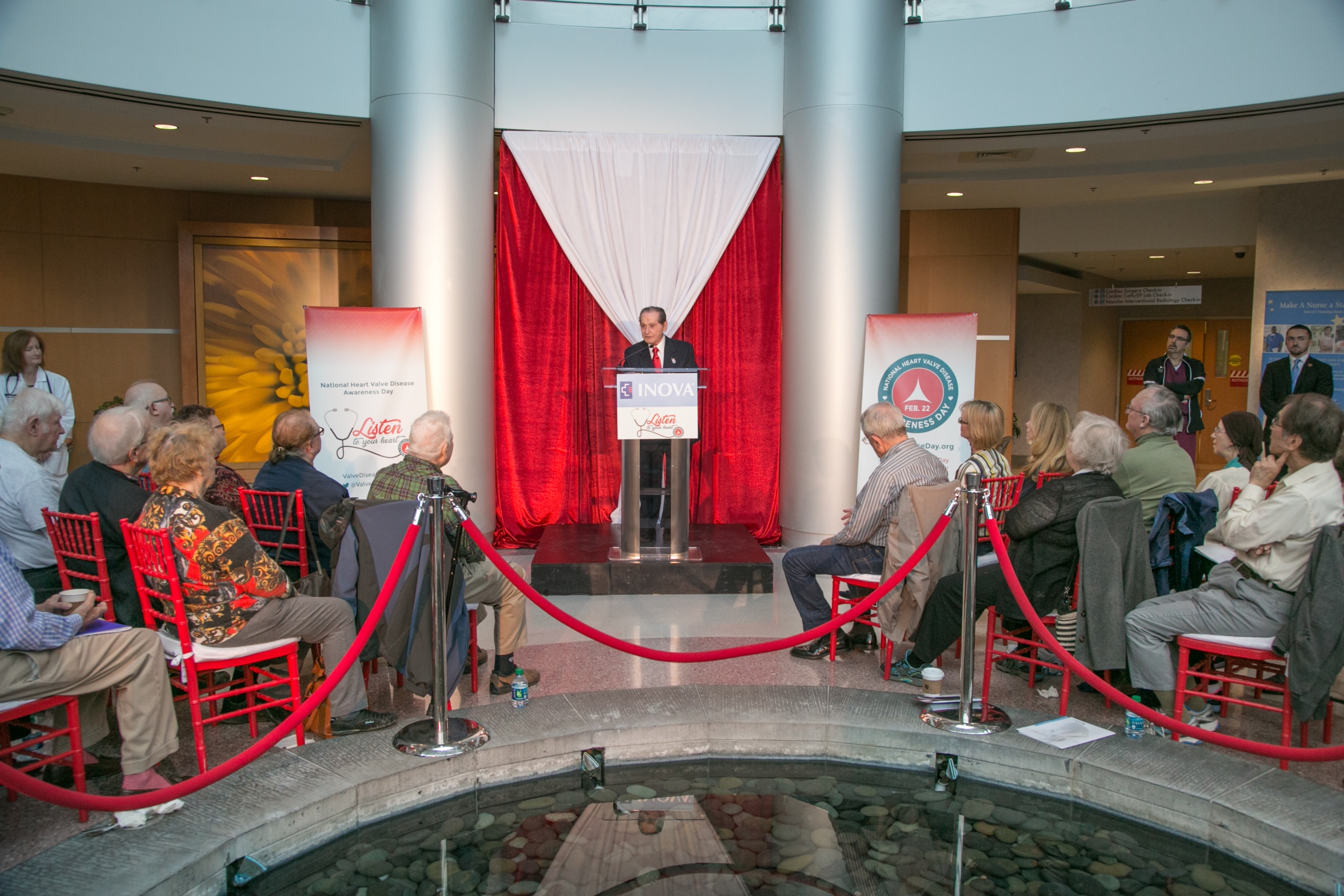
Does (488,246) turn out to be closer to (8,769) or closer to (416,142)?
(416,142)

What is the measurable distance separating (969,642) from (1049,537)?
23.5 inches

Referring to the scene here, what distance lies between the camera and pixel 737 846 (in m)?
2.57

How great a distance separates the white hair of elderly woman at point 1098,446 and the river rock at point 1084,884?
1.45m

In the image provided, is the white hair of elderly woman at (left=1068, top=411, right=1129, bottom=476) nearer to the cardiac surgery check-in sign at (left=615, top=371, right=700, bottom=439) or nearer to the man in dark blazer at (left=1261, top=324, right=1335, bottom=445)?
the cardiac surgery check-in sign at (left=615, top=371, right=700, bottom=439)

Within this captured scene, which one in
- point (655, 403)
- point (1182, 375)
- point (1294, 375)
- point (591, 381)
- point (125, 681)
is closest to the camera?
point (125, 681)

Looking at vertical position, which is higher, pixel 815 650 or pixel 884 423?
pixel 884 423

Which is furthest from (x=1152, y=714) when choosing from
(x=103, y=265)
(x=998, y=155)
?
Answer: (x=103, y=265)

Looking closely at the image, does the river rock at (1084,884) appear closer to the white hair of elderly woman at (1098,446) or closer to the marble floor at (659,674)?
the marble floor at (659,674)

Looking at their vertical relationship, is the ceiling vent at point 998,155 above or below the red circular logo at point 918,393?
above

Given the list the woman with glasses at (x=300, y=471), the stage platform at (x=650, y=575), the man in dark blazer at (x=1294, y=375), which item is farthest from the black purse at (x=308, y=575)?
the man in dark blazer at (x=1294, y=375)

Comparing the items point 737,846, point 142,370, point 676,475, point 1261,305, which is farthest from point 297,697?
point 1261,305

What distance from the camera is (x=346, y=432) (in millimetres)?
5859

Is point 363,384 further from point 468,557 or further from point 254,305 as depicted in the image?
point 254,305

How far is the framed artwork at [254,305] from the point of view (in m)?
8.50
